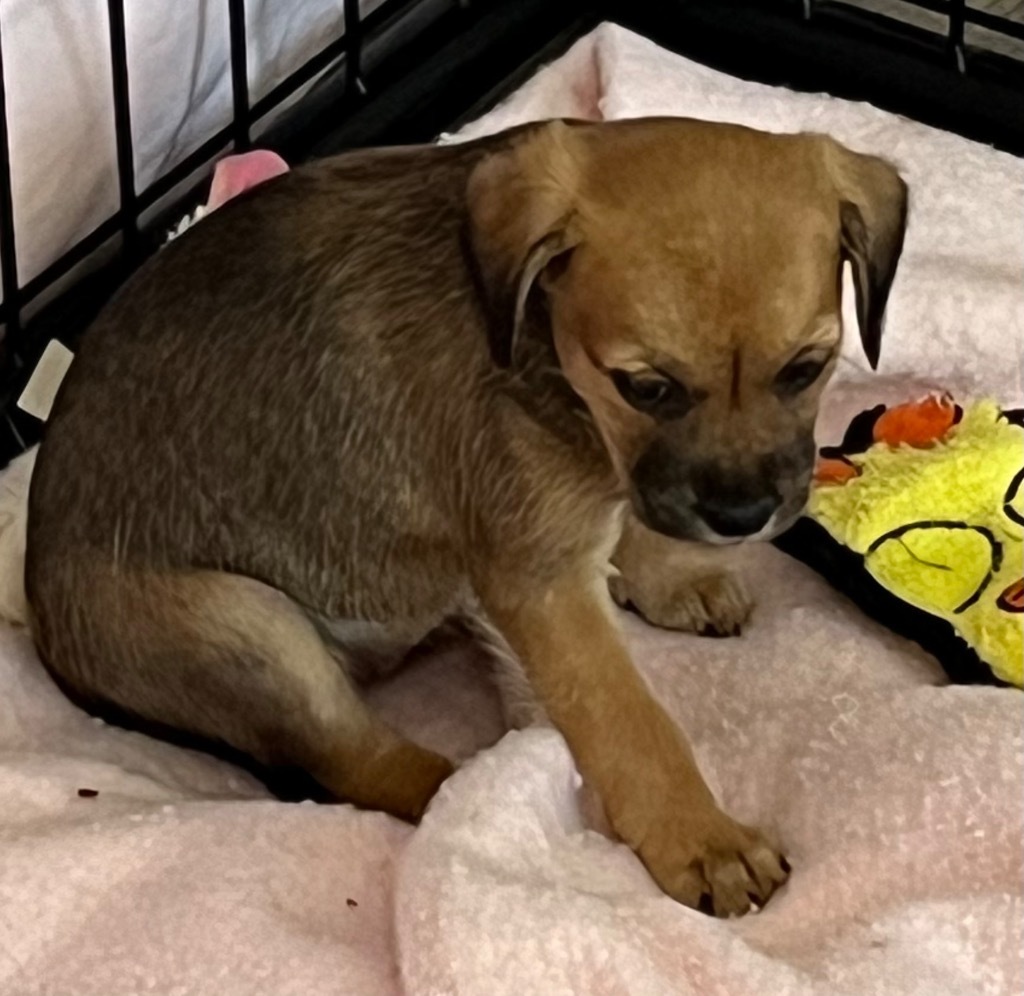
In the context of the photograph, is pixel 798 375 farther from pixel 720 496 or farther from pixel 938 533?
pixel 938 533

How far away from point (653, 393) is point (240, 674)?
551 mm

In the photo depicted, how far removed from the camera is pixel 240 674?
5.99 ft

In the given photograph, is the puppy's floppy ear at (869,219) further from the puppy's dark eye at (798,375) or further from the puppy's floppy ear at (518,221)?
the puppy's floppy ear at (518,221)

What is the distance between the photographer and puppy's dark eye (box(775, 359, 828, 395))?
1.60 meters

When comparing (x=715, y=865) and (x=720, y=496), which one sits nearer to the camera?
(x=720, y=496)

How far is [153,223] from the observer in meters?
2.52

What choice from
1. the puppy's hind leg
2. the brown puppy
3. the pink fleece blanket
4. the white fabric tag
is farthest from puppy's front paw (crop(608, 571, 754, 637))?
the white fabric tag

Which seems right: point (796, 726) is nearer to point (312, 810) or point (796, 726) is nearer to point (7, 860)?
point (312, 810)

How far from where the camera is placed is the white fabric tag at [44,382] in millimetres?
2322

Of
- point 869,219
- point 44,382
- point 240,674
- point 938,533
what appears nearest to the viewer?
point 869,219

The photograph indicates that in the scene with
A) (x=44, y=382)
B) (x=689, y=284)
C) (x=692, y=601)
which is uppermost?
(x=689, y=284)

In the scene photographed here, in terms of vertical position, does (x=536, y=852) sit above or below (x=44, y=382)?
below

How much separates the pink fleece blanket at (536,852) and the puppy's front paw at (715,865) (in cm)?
2

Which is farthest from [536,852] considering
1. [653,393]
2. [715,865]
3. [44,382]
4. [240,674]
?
[44,382]
